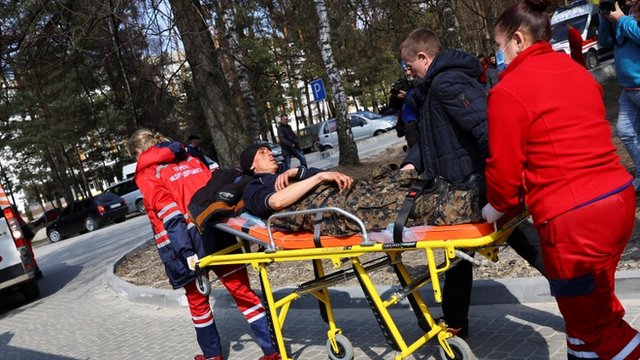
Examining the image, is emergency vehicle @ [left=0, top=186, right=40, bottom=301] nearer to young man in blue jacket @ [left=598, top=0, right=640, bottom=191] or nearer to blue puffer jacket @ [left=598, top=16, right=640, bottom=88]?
young man in blue jacket @ [left=598, top=0, right=640, bottom=191]

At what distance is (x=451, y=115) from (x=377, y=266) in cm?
112

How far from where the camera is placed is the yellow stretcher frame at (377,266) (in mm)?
3246

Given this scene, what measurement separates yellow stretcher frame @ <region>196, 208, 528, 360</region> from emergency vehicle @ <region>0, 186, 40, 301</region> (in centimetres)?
680

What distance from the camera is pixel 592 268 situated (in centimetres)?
257

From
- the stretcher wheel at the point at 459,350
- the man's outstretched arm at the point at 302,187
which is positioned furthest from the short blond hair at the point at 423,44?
the stretcher wheel at the point at 459,350

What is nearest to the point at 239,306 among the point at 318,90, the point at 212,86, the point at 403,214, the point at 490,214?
the point at 403,214

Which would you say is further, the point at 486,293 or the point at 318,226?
the point at 486,293

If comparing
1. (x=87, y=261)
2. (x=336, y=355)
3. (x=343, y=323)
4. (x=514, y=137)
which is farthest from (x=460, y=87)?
(x=87, y=261)

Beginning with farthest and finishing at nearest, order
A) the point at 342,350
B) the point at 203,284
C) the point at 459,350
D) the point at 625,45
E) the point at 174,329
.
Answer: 1. the point at 174,329
2. the point at 625,45
3. the point at 203,284
4. the point at 342,350
5. the point at 459,350

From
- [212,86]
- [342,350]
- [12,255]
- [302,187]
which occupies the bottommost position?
[342,350]

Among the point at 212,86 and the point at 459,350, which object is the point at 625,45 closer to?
the point at 459,350

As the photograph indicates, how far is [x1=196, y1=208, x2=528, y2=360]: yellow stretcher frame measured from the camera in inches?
128

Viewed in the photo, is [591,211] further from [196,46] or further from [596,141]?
[196,46]

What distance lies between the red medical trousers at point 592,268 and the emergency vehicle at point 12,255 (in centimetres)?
970
